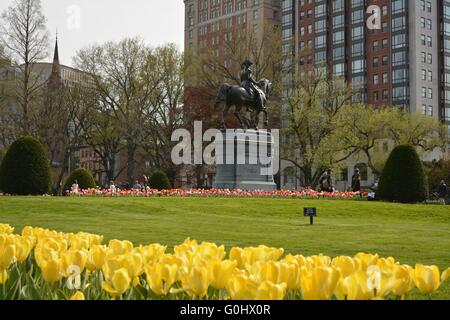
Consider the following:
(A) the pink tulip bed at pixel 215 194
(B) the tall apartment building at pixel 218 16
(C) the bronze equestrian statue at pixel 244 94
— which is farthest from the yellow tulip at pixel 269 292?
(B) the tall apartment building at pixel 218 16

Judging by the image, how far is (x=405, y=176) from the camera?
3078 cm

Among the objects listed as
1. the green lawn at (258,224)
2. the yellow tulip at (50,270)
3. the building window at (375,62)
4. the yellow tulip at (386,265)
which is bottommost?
the green lawn at (258,224)

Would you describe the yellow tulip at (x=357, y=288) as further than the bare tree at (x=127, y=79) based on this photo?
No

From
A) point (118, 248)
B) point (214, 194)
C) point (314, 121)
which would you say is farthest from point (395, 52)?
point (118, 248)

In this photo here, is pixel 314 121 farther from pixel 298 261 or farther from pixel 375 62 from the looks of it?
pixel 298 261

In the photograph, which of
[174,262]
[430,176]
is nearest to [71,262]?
[174,262]

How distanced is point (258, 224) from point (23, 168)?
48.5ft

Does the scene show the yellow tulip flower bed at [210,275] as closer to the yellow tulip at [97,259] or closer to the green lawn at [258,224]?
the yellow tulip at [97,259]

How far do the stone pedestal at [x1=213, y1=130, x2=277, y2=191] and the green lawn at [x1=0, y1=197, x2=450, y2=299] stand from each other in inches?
298

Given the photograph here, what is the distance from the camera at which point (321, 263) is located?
336cm

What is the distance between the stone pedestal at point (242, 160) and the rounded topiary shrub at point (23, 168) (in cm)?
1026

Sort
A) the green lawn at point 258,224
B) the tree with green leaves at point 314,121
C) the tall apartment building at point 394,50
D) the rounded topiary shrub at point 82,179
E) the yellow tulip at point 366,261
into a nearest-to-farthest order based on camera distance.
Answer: the yellow tulip at point 366,261 → the green lawn at point 258,224 → the rounded topiary shrub at point 82,179 → the tree with green leaves at point 314,121 → the tall apartment building at point 394,50

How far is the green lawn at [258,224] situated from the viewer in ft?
38.8
